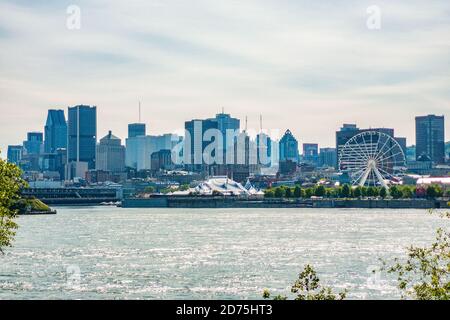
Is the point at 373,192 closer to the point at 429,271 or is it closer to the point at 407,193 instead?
the point at 407,193

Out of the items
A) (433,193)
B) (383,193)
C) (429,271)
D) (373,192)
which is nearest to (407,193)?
(383,193)

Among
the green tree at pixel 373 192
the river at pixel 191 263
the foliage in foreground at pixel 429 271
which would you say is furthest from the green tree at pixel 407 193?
the foliage in foreground at pixel 429 271

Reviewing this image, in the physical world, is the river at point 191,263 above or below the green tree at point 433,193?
below

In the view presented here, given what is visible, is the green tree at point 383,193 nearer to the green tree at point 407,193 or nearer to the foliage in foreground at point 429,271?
the green tree at point 407,193

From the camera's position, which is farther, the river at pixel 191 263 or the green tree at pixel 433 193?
the green tree at pixel 433 193

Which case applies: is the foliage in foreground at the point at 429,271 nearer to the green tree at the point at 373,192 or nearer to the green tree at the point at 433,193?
the green tree at the point at 433,193

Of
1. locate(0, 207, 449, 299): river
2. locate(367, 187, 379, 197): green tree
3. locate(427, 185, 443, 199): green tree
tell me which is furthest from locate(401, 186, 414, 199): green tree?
locate(0, 207, 449, 299): river

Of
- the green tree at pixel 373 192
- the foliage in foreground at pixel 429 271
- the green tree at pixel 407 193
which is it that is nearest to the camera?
the foliage in foreground at pixel 429 271

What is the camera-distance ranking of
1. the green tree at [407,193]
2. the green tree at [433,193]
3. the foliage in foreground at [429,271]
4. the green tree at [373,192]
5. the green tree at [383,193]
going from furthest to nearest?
the green tree at [373,192] < the green tree at [407,193] < the green tree at [383,193] < the green tree at [433,193] < the foliage in foreground at [429,271]
